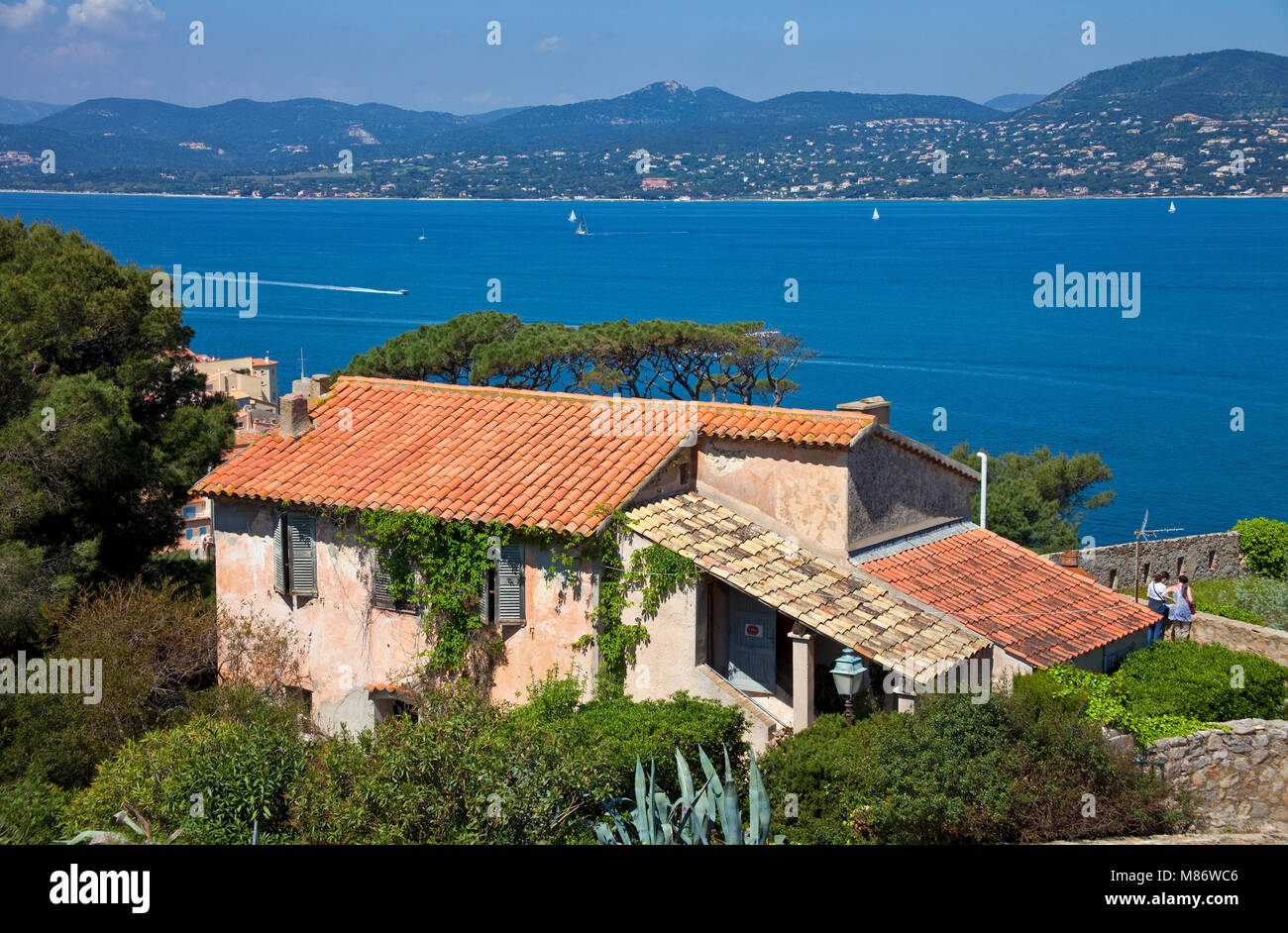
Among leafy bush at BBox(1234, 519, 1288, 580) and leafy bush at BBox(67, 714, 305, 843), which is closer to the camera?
leafy bush at BBox(67, 714, 305, 843)

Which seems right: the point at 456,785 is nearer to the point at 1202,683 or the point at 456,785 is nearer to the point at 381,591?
the point at 381,591

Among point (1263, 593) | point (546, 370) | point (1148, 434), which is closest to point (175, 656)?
point (1263, 593)

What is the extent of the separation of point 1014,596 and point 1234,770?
3.55 m

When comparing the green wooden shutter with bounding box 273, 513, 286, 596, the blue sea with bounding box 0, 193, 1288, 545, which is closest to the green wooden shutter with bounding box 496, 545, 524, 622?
the green wooden shutter with bounding box 273, 513, 286, 596

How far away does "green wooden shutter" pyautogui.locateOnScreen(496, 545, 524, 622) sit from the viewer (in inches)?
595

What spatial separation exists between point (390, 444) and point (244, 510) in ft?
6.97

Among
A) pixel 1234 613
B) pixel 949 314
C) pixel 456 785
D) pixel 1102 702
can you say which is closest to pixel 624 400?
pixel 1102 702

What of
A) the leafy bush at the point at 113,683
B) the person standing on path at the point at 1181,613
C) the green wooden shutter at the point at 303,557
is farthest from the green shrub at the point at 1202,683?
the leafy bush at the point at 113,683

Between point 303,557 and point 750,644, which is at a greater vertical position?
point 303,557

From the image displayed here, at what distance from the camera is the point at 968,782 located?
10953mm

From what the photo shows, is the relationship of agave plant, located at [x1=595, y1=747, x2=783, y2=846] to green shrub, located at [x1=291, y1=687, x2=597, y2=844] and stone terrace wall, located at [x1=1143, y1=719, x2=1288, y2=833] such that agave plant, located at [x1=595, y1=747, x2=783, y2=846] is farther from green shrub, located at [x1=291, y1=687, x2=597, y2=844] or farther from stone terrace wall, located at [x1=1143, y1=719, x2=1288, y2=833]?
stone terrace wall, located at [x1=1143, y1=719, x2=1288, y2=833]

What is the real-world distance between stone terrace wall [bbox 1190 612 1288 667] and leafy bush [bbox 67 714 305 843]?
43.1 feet
